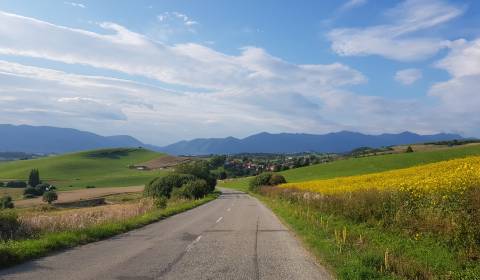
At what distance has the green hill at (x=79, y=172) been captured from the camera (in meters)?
138

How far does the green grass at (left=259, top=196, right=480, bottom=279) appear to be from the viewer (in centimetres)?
985

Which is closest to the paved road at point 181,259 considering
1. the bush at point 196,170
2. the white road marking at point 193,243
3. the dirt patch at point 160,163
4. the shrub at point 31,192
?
the white road marking at point 193,243

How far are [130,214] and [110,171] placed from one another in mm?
151179

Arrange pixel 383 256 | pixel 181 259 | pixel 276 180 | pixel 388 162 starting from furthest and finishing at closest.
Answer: pixel 276 180 < pixel 388 162 < pixel 181 259 < pixel 383 256

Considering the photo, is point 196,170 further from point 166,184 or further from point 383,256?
point 383,256

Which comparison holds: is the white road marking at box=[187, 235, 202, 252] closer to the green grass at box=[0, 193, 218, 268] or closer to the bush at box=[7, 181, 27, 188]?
the green grass at box=[0, 193, 218, 268]

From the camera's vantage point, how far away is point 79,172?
164750 mm

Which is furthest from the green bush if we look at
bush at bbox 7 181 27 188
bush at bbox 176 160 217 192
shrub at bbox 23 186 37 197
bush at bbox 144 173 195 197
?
bush at bbox 7 181 27 188

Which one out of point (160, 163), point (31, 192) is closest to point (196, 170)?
point (31, 192)

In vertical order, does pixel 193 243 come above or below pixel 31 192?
above

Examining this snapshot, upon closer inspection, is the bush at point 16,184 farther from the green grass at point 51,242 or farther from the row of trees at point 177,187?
the green grass at point 51,242

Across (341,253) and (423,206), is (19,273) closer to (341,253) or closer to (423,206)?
(341,253)

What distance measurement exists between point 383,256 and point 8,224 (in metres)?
13.7

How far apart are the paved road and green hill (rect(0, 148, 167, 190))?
378 ft
